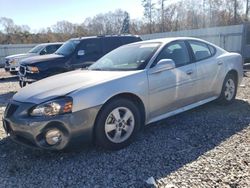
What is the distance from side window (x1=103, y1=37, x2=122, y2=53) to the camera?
9.59 m

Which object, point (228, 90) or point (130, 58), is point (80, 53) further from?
point (228, 90)

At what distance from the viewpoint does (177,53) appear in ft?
16.9

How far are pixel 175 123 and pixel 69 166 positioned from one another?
2160 millimetres

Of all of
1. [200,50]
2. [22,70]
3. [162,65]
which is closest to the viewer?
[162,65]

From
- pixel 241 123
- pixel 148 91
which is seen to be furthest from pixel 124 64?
pixel 241 123

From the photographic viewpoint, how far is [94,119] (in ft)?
12.7

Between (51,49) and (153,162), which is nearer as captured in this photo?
(153,162)

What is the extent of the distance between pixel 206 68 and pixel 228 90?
101cm

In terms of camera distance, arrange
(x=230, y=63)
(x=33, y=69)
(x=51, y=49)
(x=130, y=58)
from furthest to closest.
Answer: (x=51, y=49) → (x=33, y=69) → (x=230, y=63) → (x=130, y=58)

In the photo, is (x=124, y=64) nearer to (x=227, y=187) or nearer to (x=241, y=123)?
(x=241, y=123)

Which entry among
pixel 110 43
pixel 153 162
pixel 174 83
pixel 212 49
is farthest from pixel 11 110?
pixel 110 43

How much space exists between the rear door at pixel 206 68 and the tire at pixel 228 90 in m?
0.32

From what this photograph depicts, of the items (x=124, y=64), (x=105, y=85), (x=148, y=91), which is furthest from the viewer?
(x=124, y=64)

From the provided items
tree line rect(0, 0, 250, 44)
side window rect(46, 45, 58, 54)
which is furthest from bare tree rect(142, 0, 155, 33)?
side window rect(46, 45, 58, 54)
